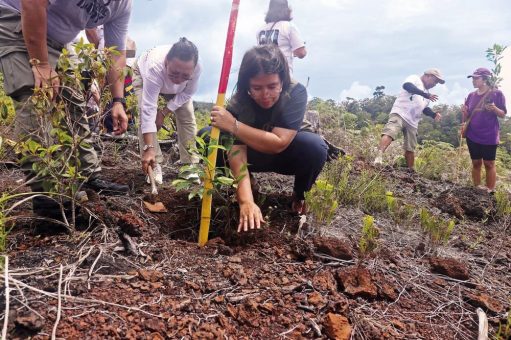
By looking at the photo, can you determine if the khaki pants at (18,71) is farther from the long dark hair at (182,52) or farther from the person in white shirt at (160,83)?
the long dark hair at (182,52)

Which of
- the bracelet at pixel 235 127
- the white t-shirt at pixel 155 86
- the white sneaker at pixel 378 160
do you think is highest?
the white t-shirt at pixel 155 86

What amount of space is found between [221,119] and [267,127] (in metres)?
0.42

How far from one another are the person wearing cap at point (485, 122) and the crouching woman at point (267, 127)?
12.7 ft

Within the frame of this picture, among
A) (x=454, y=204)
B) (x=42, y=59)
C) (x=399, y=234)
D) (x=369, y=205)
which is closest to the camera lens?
(x=42, y=59)

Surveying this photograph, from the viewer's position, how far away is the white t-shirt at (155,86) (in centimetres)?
292

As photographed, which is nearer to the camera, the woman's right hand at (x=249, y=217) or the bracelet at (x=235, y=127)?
the woman's right hand at (x=249, y=217)

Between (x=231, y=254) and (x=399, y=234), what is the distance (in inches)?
53.1

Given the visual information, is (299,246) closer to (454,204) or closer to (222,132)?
(222,132)

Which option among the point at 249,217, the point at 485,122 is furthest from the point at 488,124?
the point at 249,217

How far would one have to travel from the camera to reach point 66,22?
2137 mm

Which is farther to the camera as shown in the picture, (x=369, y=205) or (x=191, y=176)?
(x=369, y=205)

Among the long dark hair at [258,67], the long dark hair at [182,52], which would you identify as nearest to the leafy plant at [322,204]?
the long dark hair at [258,67]

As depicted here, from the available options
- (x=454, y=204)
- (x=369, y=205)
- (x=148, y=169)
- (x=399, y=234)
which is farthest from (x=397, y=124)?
(x=148, y=169)

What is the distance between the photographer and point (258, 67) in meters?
2.14
